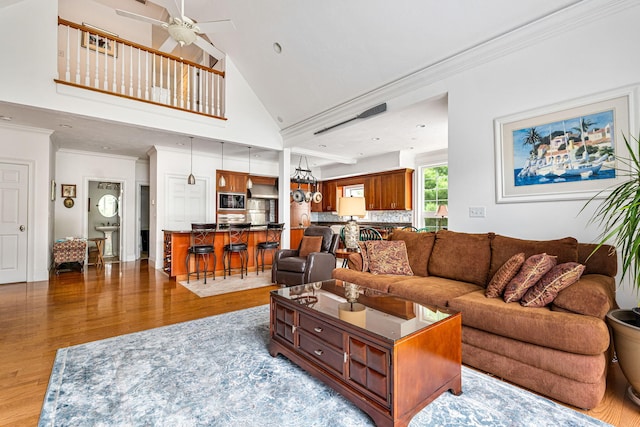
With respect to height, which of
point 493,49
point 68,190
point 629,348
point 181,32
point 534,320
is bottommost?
point 629,348

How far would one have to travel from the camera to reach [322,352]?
193cm

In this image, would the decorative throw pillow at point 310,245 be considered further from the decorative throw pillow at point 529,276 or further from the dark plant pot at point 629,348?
the dark plant pot at point 629,348

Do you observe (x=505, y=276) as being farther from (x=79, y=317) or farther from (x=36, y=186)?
(x=36, y=186)

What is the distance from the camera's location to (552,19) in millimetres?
2703

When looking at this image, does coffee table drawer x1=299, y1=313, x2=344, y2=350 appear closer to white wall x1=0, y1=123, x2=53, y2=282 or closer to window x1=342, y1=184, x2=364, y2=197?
white wall x1=0, y1=123, x2=53, y2=282

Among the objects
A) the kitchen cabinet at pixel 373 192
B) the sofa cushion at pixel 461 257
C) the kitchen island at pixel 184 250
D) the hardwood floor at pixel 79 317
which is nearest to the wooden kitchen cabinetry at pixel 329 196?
the kitchen cabinet at pixel 373 192

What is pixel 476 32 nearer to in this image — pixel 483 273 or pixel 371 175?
pixel 483 273

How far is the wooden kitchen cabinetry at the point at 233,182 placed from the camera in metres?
7.65

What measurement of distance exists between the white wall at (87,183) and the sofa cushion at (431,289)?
7242 millimetres

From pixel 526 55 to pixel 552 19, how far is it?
322 mm

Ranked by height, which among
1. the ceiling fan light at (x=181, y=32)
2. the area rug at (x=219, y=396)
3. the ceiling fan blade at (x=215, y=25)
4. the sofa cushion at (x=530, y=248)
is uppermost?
the ceiling fan blade at (x=215, y=25)

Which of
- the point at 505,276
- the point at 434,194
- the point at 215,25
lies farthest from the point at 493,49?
the point at 434,194

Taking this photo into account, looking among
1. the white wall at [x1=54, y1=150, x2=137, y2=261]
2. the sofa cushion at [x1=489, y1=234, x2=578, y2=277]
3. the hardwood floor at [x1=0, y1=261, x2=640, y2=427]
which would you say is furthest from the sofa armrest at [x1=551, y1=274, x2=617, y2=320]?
the white wall at [x1=54, y1=150, x2=137, y2=261]

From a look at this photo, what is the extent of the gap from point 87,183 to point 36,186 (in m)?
1.89
